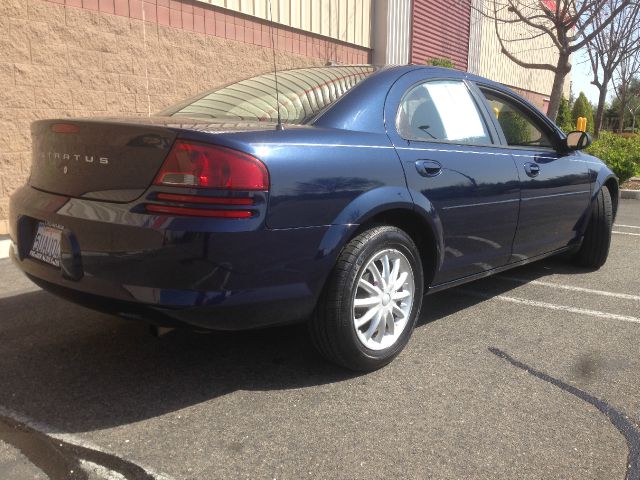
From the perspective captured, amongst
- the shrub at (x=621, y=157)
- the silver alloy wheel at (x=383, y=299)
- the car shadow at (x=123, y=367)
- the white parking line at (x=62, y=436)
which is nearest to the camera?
the white parking line at (x=62, y=436)

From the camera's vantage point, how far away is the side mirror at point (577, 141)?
4.55 m

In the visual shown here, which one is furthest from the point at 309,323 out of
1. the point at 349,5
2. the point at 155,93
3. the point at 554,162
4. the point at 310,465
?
the point at 349,5

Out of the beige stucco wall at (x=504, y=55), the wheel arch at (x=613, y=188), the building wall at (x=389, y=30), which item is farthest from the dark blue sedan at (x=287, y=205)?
A: the beige stucco wall at (x=504, y=55)

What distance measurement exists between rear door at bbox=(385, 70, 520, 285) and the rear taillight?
3.23ft

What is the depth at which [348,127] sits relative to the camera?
2928 millimetres

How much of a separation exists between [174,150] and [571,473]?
195cm

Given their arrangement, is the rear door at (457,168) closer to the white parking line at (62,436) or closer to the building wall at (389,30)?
the white parking line at (62,436)

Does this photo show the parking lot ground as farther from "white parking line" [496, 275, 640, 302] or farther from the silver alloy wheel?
"white parking line" [496, 275, 640, 302]

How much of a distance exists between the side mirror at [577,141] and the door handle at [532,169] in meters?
0.61

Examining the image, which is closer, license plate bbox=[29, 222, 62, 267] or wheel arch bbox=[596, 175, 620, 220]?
license plate bbox=[29, 222, 62, 267]

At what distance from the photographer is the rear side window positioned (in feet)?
10.9

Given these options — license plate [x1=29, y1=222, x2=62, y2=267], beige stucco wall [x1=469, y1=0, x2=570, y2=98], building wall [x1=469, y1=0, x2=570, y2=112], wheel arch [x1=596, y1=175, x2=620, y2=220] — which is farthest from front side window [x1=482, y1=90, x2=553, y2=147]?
beige stucco wall [x1=469, y1=0, x2=570, y2=98]

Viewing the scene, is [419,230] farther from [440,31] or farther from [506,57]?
[506,57]

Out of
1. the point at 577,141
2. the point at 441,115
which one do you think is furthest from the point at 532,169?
the point at 441,115
